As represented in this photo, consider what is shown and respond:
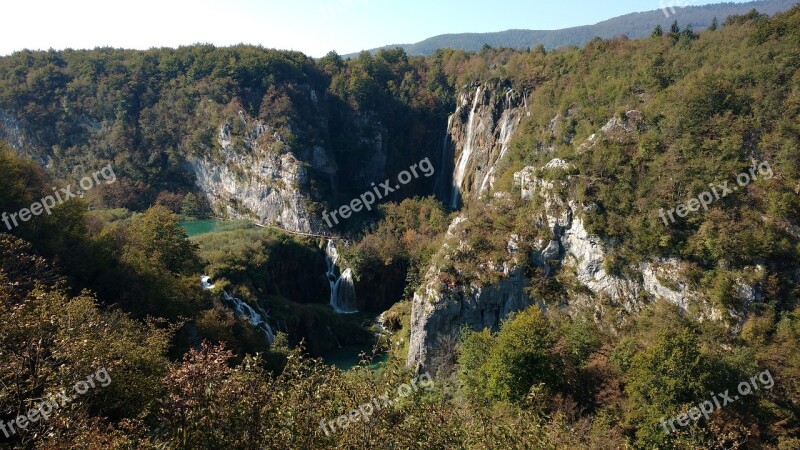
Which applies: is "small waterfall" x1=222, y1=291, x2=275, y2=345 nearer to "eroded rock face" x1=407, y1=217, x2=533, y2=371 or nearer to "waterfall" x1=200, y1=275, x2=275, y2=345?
"waterfall" x1=200, y1=275, x2=275, y2=345

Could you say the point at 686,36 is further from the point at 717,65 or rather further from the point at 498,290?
the point at 498,290

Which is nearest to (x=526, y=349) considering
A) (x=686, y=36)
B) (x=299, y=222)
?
(x=686, y=36)

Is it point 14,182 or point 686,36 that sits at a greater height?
point 686,36

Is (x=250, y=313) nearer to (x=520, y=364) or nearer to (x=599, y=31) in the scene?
(x=520, y=364)

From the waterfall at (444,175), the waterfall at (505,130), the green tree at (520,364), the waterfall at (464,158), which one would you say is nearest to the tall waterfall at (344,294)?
the waterfall at (505,130)

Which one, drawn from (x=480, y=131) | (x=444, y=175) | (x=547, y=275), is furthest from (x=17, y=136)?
(x=547, y=275)

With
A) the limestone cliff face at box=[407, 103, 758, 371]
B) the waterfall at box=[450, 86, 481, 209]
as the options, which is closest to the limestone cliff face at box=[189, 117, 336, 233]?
the waterfall at box=[450, 86, 481, 209]

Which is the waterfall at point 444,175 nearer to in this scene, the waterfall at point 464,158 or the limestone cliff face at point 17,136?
the waterfall at point 464,158
